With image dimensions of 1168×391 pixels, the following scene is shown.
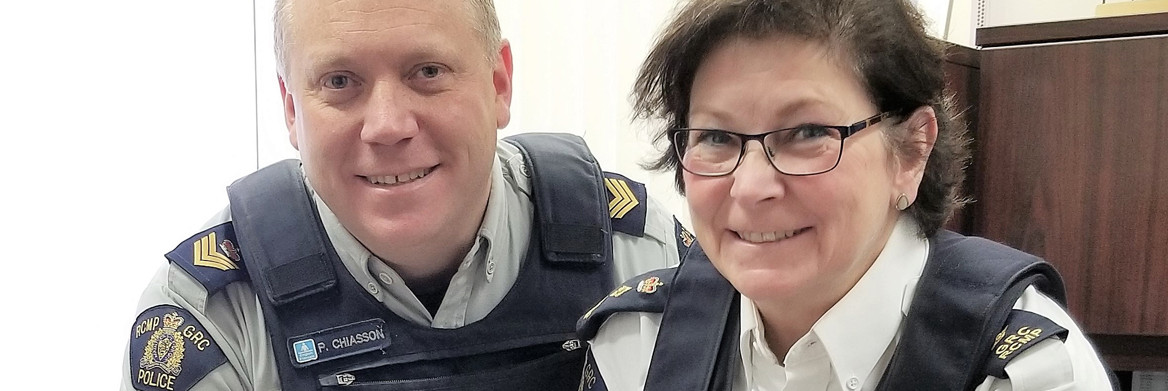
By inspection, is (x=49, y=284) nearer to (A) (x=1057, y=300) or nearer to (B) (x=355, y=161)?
(B) (x=355, y=161)

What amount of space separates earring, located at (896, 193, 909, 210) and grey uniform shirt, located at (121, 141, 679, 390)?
48cm

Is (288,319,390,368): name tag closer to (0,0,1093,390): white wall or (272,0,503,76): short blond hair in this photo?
(272,0,503,76): short blond hair

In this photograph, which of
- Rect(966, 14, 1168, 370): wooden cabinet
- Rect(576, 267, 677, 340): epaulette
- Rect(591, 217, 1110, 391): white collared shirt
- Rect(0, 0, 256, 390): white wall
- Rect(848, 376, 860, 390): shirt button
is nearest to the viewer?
Rect(591, 217, 1110, 391): white collared shirt

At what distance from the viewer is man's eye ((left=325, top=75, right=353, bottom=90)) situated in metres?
1.12

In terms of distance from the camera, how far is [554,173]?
1.32 meters

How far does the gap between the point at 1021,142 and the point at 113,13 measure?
1.49 meters

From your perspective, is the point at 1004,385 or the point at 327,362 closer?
the point at 1004,385

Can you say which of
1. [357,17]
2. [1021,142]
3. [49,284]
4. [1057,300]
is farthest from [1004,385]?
[49,284]

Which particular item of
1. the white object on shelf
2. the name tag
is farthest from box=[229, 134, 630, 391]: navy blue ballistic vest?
the white object on shelf

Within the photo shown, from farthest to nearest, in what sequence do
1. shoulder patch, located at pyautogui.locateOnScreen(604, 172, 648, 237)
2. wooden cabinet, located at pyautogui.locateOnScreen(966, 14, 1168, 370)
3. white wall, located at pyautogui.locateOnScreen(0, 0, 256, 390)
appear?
white wall, located at pyautogui.locateOnScreen(0, 0, 256, 390)
shoulder patch, located at pyautogui.locateOnScreen(604, 172, 648, 237)
wooden cabinet, located at pyautogui.locateOnScreen(966, 14, 1168, 370)

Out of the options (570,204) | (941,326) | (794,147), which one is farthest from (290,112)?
(941,326)

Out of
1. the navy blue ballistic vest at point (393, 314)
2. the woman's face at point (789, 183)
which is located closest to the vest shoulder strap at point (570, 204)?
the navy blue ballistic vest at point (393, 314)

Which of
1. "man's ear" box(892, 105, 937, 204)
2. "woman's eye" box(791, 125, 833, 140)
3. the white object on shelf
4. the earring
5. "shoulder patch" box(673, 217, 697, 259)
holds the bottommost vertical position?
the white object on shelf

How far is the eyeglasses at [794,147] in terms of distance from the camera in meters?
0.84
